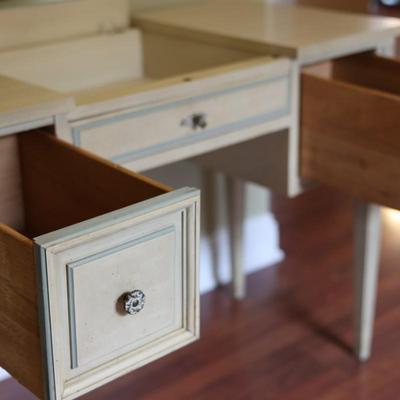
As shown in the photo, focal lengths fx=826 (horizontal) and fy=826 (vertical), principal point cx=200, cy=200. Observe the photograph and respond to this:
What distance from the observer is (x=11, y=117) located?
1230mm

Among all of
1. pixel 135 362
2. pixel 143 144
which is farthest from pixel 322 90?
pixel 135 362

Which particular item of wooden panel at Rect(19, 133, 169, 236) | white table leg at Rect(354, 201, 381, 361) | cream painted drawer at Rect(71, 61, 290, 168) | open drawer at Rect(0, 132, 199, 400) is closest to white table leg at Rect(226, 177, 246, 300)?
white table leg at Rect(354, 201, 381, 361)

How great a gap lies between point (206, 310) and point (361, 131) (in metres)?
0.76

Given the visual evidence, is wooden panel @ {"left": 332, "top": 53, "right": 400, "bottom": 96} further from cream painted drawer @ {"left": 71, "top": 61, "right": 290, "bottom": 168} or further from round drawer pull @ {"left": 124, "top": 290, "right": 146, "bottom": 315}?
round drawer pull @ {"left": 124, "top": 290, "right": 146, "bottom": 315}

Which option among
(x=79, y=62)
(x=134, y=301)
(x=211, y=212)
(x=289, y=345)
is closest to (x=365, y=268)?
(x=289, y=345)

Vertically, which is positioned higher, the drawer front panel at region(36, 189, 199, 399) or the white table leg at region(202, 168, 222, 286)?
the drawer front panel at region(36, 189, 199, 399)

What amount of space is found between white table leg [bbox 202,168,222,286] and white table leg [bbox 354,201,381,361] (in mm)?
504

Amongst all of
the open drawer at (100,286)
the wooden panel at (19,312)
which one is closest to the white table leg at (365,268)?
the open drawer at (100,286)

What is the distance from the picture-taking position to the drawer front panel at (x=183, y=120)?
4.63 ft

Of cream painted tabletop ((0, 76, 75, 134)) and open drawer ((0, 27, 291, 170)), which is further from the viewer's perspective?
open drawer ((0, 27, 291, 170))

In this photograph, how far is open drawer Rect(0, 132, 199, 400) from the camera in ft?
3.25

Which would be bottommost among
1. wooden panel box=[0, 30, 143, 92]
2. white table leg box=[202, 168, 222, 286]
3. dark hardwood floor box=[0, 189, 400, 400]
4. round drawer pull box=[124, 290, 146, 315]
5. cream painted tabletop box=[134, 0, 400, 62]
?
dark hardwood floor box=[0, 189, 400, 400]

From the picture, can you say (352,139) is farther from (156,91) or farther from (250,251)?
(250,251)

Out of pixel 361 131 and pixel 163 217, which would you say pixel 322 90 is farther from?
pixel 163 217
